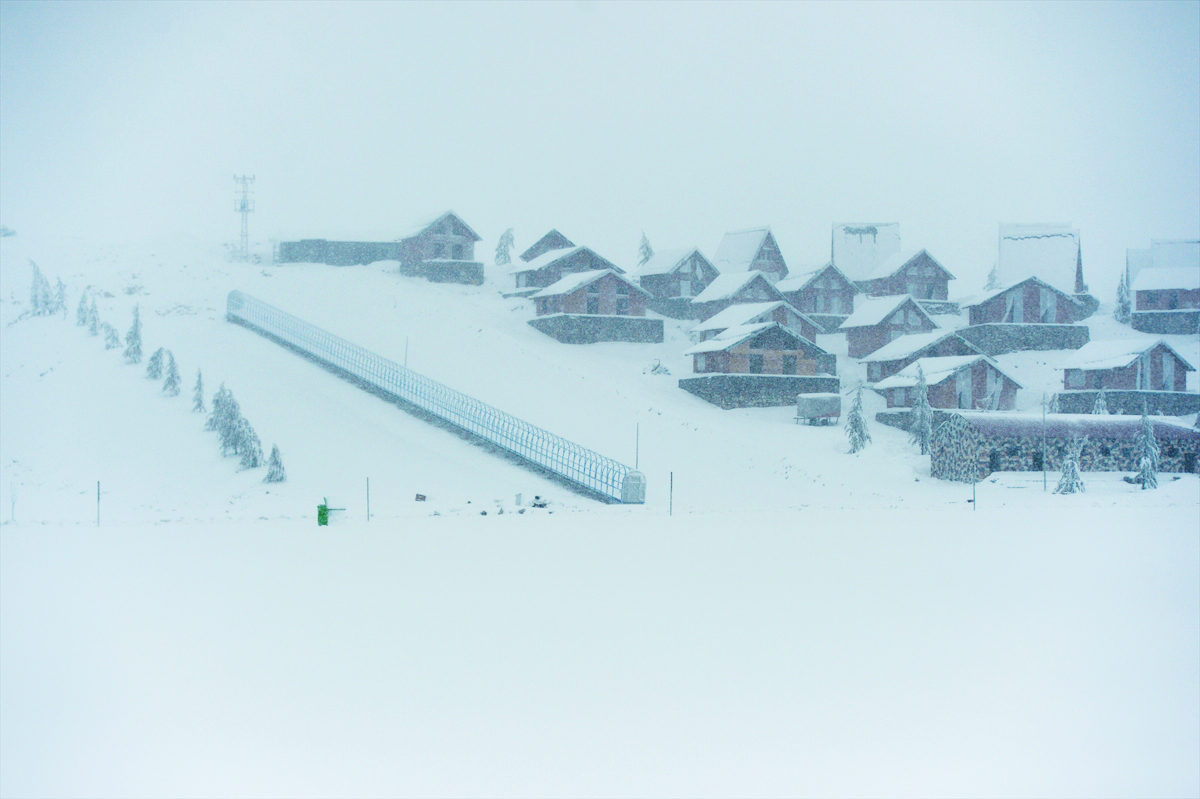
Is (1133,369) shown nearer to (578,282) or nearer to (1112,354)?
(1112,354)

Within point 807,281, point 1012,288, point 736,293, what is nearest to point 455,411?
point 736,293

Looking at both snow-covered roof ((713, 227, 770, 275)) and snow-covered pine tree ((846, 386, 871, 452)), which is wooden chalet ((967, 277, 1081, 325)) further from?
snow-covered roof ((713, 227, 770, 275))

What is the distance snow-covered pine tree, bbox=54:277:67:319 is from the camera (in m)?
21.8

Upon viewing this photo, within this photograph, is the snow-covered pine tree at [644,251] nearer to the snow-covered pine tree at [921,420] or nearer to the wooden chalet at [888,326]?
the wooden chalet at [888,326]

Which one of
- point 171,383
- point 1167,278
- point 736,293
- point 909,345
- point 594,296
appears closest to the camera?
point 171,383

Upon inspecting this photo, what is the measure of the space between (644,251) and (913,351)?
55.4ft

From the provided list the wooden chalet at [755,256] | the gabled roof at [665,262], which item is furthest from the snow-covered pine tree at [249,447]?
the wooden chalet at [755,256]

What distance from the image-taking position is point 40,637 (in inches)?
413

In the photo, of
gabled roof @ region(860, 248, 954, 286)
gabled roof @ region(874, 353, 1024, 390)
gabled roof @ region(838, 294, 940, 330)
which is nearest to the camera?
gabled roof @ region(874, 353, 1024, 390)

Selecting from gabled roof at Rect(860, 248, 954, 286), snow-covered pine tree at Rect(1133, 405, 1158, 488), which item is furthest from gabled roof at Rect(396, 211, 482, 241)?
snow-covered pine tree at Rect(1133, 405, 1158, 488)

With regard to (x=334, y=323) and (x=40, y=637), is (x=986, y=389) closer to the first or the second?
(x=334, y=323)

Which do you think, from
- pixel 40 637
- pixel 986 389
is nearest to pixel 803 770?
pixel 40 637

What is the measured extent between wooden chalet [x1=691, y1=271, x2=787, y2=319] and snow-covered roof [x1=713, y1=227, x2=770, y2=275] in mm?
2189

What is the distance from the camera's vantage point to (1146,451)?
1984 cm
